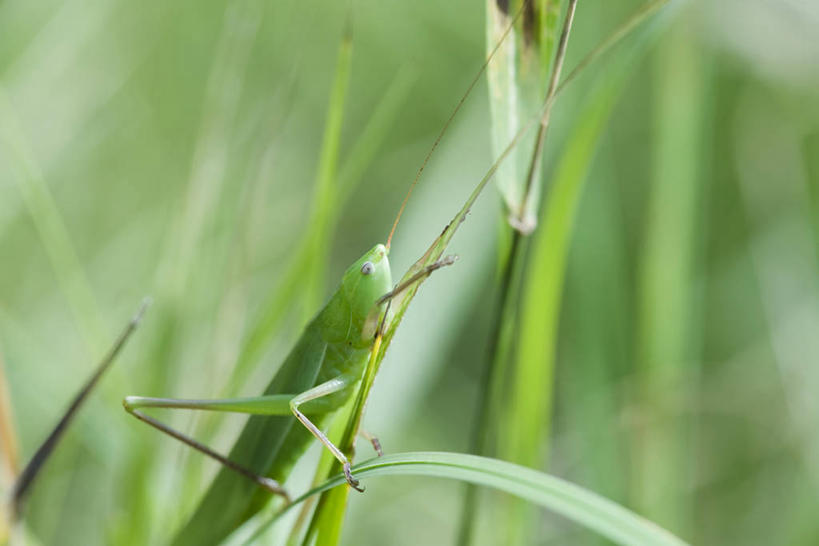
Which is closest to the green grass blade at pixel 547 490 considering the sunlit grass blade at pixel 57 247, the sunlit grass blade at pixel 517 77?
the sunlit grass blade at pixel 517 77

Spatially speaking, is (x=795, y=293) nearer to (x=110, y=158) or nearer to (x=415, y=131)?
(x=415, y=131)

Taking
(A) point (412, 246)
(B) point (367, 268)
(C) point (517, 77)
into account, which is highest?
(C) point (517, 77)

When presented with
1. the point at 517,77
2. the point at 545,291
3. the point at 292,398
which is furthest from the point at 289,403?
the point at 517,77

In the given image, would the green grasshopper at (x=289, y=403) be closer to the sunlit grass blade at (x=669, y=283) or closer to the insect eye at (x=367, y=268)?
the insect eye at (x=367, y=268)

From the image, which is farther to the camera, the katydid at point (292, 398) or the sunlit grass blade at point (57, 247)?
the sunlit grass blade at point (57, 247)

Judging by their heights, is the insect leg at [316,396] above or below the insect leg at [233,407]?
above

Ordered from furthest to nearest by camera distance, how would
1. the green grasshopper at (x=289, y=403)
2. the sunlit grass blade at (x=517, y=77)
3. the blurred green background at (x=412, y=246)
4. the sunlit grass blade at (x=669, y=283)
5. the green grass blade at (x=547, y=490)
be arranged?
the sunlit grass blade at (x=669, y=283)
the blurred green background at (x=412, y=246)
the green grasshopper at (x=289, y=403)
the sunlit grass blade at (x=517, y=77)
the green grass blade at (x=547, y=490)

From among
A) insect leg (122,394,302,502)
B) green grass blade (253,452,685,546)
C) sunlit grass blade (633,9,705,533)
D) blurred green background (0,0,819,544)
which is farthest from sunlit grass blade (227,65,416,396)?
sunlit grass blade (633,9,705,533)

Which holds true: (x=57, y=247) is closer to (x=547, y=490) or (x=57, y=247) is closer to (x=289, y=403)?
(x=289, y=403)

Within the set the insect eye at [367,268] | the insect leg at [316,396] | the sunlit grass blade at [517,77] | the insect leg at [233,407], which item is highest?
the sunlit grass blade at [517,77]
